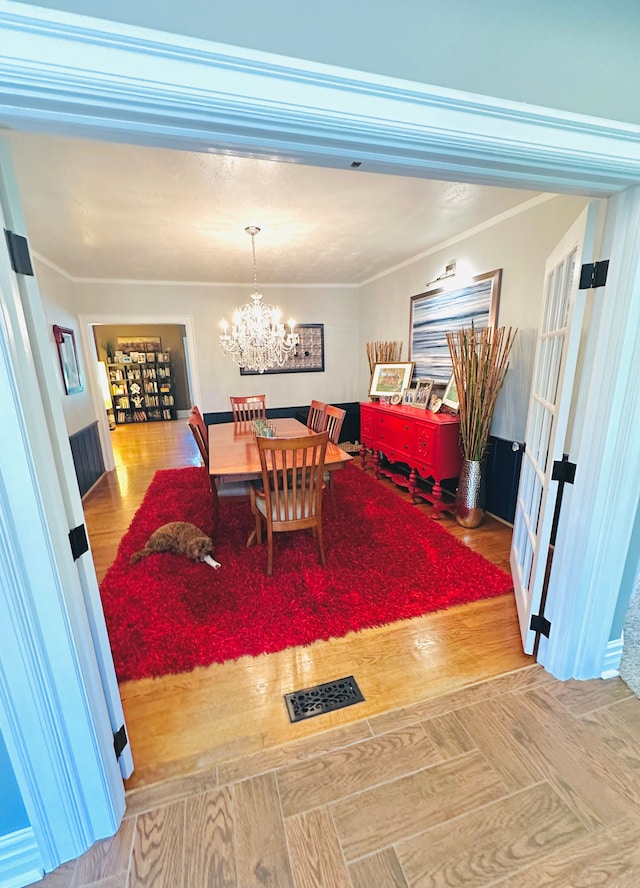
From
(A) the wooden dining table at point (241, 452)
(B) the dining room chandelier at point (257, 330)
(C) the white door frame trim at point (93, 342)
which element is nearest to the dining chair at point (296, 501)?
(A) the wooden dining table at point (241, 452)

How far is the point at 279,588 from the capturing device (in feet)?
7.41

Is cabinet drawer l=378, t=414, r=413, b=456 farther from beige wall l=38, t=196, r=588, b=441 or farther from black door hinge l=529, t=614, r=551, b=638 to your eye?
black door hinge l=529, t=614, r=551, b=638

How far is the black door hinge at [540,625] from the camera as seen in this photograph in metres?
1.61

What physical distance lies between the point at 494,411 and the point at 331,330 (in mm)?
3065

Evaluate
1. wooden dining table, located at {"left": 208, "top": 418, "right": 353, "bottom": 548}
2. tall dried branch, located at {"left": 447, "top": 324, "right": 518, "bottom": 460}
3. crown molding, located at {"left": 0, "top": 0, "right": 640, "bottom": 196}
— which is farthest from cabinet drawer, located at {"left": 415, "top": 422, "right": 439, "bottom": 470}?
crown molding, located at {"left": 0, "top": 0, "right": 640, "bottom": 196}

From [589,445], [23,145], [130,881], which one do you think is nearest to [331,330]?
[23,145]

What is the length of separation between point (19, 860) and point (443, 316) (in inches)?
158

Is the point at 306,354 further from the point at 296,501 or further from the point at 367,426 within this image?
the point at 296,501

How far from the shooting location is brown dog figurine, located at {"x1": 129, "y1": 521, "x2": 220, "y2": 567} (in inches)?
99.4

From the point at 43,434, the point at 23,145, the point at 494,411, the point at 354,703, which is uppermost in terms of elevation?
the point at 23,145

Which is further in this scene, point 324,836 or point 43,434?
point 324,836

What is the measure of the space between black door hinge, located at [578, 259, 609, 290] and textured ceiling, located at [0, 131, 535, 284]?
92 centimetres

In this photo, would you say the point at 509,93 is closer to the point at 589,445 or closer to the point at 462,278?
the point at 589,445

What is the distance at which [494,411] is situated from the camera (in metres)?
3.03
